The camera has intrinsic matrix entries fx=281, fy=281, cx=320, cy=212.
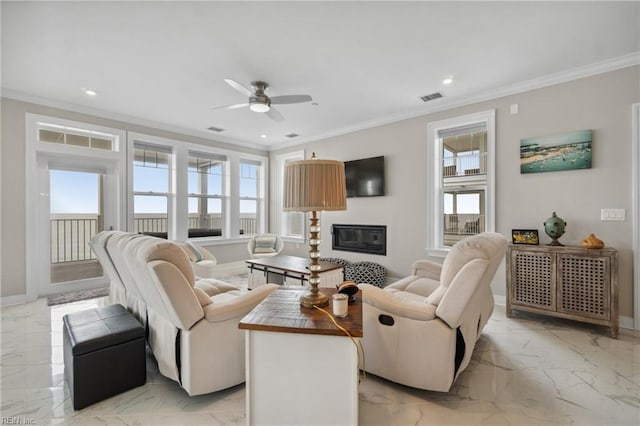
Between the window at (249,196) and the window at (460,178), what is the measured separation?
395 centimetres

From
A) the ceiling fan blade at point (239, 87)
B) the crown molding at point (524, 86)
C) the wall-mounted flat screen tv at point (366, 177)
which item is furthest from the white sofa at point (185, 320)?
the crown molding at point (524, 86)

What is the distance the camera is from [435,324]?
1.74 metres

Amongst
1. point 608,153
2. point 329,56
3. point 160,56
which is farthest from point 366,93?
point 608,153

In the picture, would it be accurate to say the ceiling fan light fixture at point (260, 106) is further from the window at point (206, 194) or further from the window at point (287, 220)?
the window at point (287, 220)

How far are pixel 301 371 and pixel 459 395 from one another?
3.93 feet

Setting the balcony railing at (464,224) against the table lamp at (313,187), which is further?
the balcony railing at (464,224)

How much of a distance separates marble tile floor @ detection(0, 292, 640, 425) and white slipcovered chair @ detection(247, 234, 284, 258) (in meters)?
2.92

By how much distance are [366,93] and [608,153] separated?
2.72 meters

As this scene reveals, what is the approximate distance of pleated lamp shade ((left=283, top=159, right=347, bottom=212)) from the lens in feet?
4.97

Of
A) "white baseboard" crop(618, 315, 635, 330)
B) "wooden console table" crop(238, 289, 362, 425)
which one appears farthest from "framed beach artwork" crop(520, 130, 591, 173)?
"wooden console table" crop(238, 289, 362, 425)

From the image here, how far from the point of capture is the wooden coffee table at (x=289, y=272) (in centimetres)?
336

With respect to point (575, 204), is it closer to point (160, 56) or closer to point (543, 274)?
point (543, 274)

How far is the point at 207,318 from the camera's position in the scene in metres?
1.76

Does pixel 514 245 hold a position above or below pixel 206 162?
below
